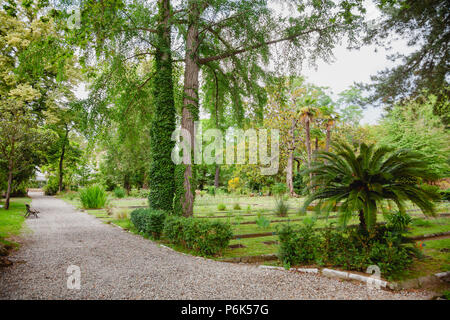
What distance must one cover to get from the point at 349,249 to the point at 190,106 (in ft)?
17.5

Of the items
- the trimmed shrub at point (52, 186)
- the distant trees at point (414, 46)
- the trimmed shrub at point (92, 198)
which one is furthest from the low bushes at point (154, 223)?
the trimmed shrub at point (52, 186)

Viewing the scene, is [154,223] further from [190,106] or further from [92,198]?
[92,198]

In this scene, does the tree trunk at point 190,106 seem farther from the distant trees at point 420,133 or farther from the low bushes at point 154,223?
the distant trees at point 420,133

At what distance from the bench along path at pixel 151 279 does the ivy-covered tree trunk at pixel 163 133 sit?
7.68ft

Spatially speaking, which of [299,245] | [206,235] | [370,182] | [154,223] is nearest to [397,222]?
[370,182]

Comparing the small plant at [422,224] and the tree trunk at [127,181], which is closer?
the small plant at [422,224]

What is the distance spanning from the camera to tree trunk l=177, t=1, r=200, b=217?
691 cm

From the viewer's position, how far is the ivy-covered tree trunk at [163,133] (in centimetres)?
714

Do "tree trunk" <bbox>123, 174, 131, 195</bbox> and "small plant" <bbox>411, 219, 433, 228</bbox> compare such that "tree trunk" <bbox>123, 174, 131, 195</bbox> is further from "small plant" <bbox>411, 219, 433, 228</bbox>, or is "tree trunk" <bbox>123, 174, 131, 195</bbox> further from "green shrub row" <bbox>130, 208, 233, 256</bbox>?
"small plant" <bbox>411, 219, 433, 228</bbox>

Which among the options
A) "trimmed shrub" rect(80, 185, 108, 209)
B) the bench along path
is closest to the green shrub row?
the bench along path

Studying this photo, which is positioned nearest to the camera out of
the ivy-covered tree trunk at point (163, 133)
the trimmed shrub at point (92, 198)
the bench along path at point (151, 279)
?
the bench along path at point (151, 279)

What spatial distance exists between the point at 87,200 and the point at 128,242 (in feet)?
29.7
